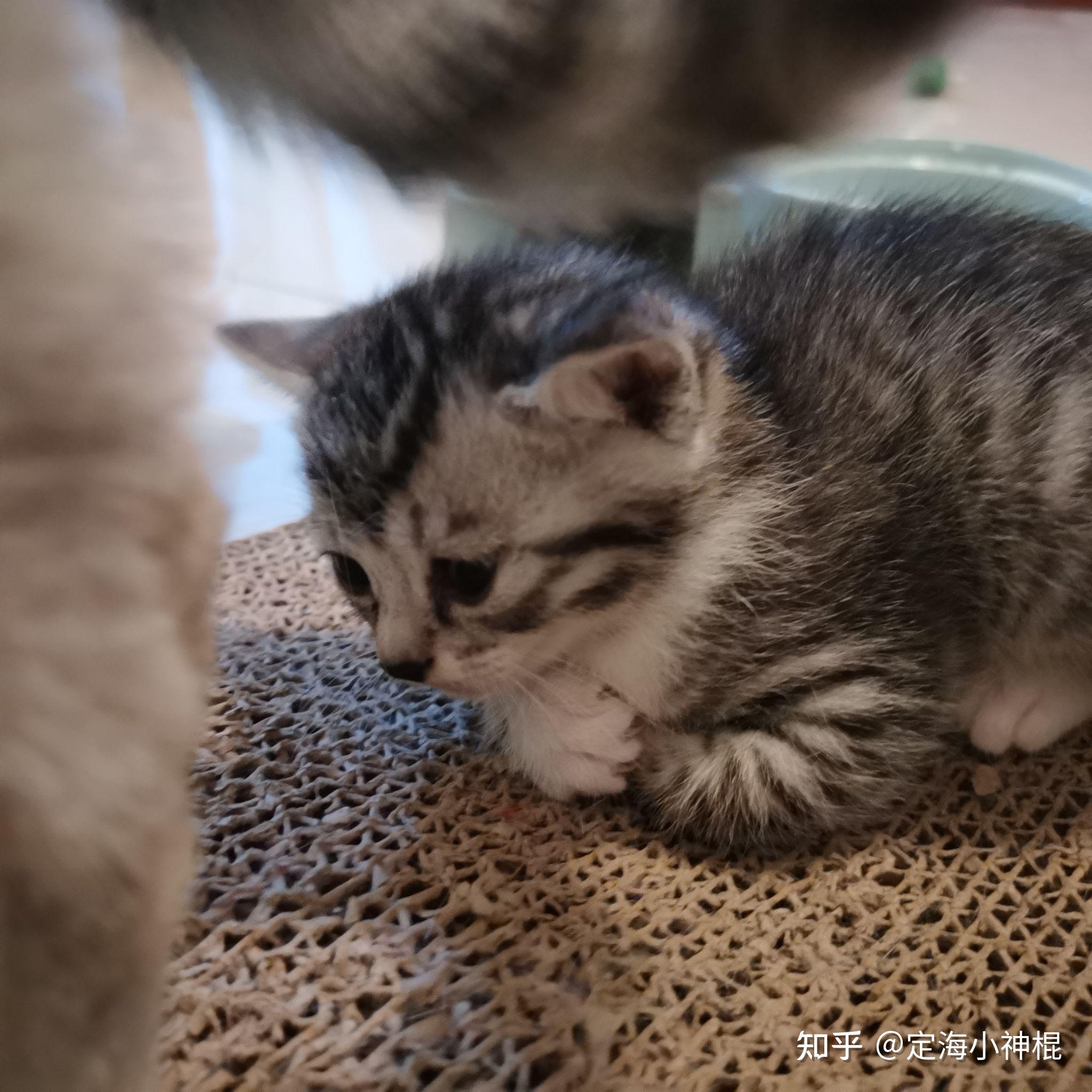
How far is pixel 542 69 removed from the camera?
1.44ft

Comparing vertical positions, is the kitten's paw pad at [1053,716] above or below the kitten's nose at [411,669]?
below

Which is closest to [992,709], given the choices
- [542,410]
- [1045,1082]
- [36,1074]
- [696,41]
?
[1045,1082]

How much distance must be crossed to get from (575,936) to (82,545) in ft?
1.83

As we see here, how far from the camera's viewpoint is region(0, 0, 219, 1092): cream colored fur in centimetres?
38

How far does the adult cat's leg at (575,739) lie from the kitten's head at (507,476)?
0.05 metres

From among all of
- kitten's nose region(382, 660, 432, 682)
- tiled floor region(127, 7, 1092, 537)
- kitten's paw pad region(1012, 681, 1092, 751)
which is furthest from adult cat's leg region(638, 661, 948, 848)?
tiled floor region(127, 7, 1092, 537)

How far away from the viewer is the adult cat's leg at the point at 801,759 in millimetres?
901

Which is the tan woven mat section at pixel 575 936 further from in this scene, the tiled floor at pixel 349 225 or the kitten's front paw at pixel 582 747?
the tiled floor at pixel 349 225

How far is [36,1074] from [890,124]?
2.21ft

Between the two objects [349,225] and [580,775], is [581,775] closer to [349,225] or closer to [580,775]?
[580,775]

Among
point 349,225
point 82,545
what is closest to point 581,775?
point 82,545

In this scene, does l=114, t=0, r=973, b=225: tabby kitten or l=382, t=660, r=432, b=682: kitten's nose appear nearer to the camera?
l=114, t=0, r=973, b=225: tabby kitten

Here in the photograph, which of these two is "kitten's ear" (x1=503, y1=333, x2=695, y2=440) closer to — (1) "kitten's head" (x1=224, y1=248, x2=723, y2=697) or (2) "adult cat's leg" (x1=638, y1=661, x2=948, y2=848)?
(1) "kitten's head" (x1=224, y1=248, x2=723, y2=697)

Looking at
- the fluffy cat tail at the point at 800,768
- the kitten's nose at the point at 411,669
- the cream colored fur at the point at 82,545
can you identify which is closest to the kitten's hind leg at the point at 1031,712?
the fluffy cat tail at the point at 800,768
